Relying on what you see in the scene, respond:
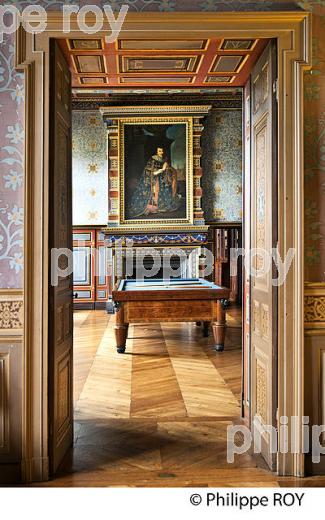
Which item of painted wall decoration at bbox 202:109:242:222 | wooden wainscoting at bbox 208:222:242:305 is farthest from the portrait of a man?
wooden wainscoting at bbox 208:222:242:305

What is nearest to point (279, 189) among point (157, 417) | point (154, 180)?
point (157, 417)

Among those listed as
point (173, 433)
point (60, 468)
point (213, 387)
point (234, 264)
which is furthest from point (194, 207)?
point (60, 468)

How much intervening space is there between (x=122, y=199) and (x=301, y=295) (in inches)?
283

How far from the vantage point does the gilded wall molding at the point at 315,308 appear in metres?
2.71

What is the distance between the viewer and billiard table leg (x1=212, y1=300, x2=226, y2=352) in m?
5.67

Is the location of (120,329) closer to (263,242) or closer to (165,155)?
(263,242)

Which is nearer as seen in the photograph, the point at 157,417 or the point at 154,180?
the point at 157,417

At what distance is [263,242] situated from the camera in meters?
2.97

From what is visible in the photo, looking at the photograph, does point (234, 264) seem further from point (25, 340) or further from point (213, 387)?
point (25, 340)

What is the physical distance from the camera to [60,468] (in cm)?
277

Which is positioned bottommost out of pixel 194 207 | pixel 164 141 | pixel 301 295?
pixel 301 295

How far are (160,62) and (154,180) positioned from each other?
6.52m

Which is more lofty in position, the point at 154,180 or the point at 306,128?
the point at 154,180

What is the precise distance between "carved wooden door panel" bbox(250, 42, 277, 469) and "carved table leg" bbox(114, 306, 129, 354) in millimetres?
2602
